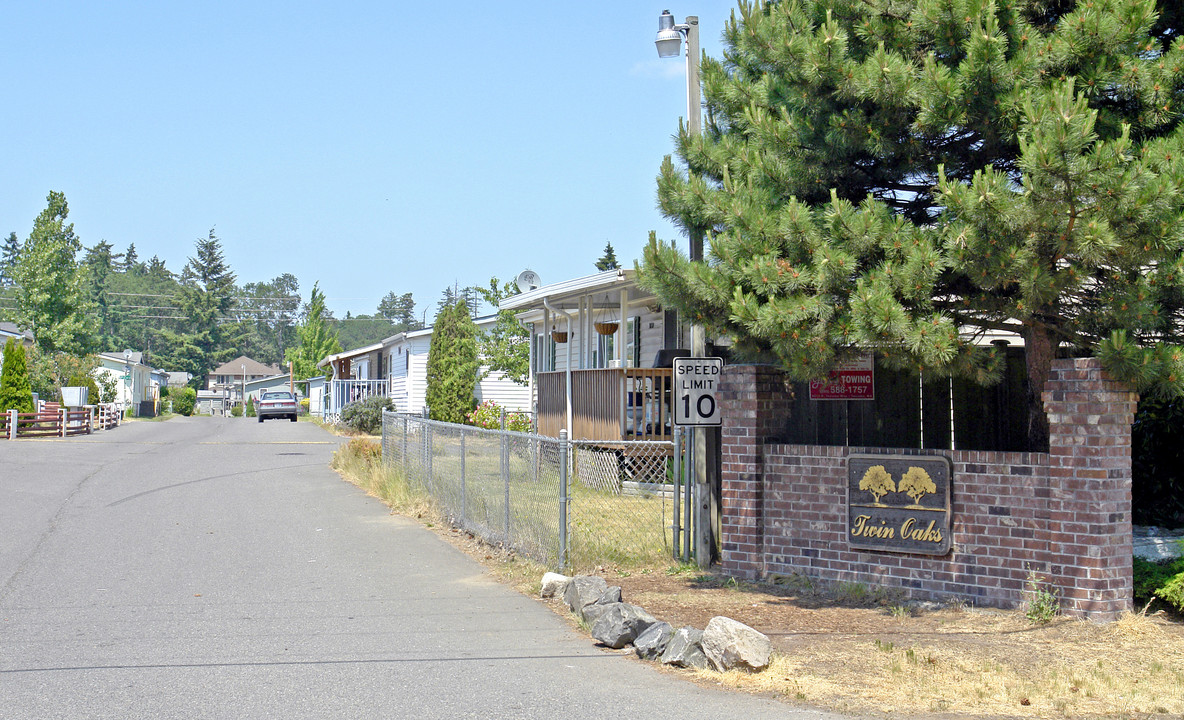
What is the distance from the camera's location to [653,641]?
256 inches

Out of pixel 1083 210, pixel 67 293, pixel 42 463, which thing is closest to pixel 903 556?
pixel 1083 210

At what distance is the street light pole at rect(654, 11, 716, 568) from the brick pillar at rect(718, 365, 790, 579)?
397 mm

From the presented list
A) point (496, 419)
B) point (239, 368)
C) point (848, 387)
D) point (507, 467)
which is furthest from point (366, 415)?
point (239, 368)

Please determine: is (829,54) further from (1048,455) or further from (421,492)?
(421,492)

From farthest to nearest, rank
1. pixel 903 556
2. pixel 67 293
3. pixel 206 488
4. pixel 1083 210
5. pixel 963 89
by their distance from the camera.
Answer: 1. pixel 67 293
2. pixel 206 488
3. pixel 903 556
4. pixel 963 89
5. pixel 1083 210

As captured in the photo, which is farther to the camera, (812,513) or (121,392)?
(121,392)

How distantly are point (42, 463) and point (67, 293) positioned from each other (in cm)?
2626

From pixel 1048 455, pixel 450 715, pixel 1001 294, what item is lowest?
pixel 450 715

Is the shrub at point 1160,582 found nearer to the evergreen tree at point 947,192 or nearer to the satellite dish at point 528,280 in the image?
the evergreen tree at point 947,192

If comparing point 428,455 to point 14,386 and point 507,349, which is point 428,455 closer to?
point 507,349

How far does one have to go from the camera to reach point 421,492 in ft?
46.2

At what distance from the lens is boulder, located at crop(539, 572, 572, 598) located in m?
8.20

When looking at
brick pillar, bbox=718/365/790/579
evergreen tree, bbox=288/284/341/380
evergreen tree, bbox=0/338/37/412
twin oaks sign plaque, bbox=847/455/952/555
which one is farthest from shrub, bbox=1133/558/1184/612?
evergreen tree, bbox=288/284/341/380

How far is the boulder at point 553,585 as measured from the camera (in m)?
8.20
